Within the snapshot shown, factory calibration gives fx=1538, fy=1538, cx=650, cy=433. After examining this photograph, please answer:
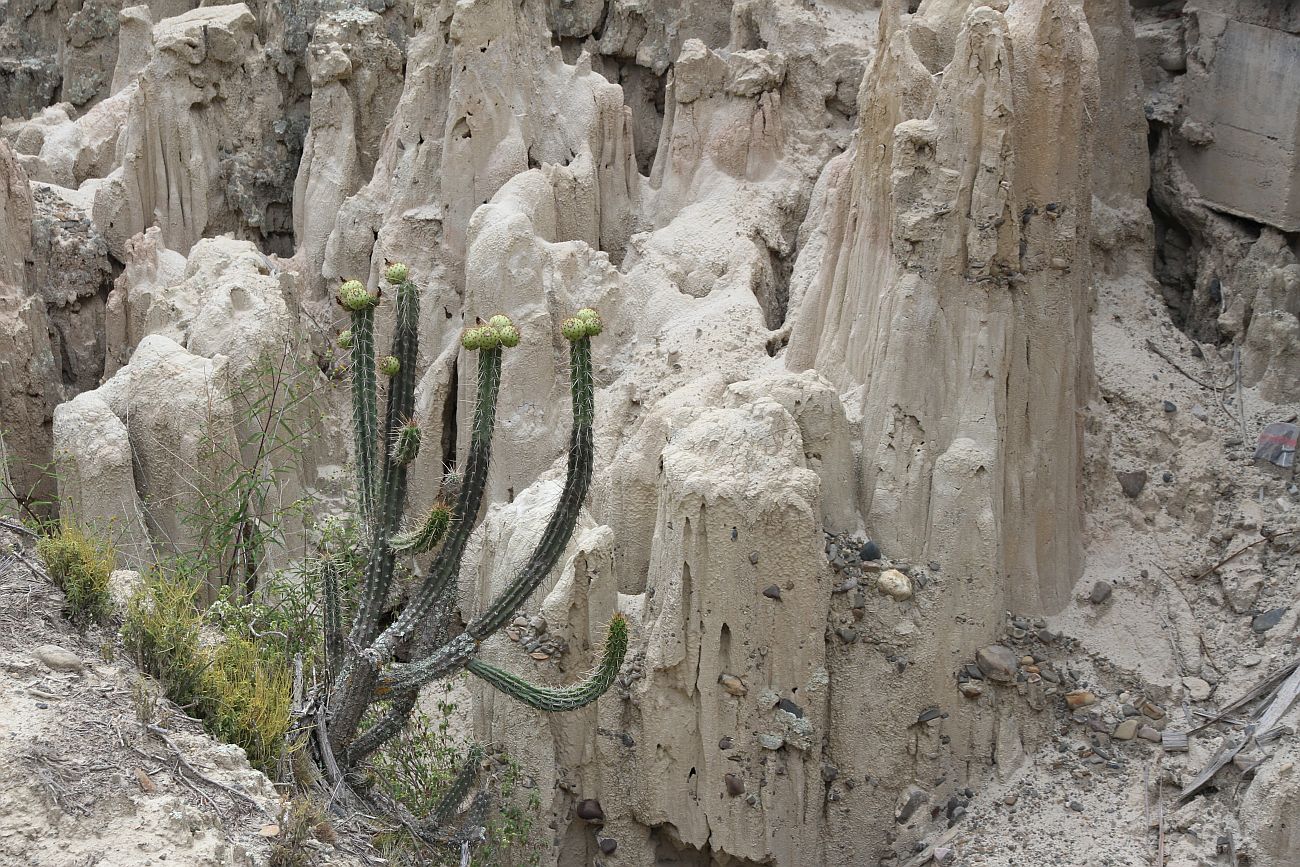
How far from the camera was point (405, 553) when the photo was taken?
8.72 m

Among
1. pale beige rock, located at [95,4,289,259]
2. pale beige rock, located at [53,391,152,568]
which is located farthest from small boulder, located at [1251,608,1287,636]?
pale beige rock, located at [95,4,289,259]

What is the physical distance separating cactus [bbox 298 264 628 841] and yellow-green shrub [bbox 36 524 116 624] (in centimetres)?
123

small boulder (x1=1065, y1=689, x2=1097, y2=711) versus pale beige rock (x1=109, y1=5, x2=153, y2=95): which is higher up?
pale beige rock (x1=109, y1=5, x2=153, y2=95)

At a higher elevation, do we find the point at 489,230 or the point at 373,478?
the point at 489,230

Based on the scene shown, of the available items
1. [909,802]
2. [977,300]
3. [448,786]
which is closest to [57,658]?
[448,786]

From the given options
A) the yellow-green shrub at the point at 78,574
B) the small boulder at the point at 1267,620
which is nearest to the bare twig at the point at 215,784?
the yellow-green shrub at the point at 78,574

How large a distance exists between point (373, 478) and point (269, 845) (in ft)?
7.45

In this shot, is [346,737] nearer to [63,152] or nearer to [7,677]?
[7,677]

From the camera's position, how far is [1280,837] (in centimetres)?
891

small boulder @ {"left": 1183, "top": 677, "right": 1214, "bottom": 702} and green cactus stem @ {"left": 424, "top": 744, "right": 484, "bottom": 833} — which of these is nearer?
green cactus stem @ {"left": 424, "top": 744, "right": 484, "bottom": 833}

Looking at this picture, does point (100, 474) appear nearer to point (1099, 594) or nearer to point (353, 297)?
point (353, 297)

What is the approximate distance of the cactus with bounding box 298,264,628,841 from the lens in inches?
317

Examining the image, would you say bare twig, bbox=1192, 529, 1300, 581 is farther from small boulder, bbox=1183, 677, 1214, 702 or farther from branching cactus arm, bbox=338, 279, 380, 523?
branching cactus arm, bbox=338, 279, 380, 523

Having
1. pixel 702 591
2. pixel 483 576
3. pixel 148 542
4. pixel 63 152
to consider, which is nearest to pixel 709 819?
pixel 702 591
